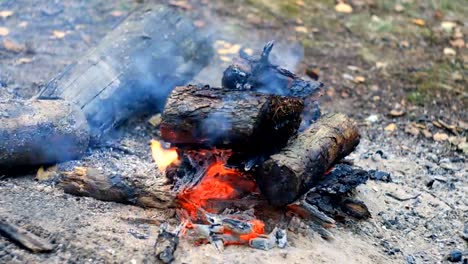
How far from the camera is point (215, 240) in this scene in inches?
127

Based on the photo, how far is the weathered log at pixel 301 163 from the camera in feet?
11.1

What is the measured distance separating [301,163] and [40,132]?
168 centimetres

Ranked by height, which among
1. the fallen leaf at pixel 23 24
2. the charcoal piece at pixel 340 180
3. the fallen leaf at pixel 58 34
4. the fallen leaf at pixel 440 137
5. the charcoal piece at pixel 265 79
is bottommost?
the fallen leaf at pixel 440 137

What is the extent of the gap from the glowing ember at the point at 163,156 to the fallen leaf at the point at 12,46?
2.28 metres

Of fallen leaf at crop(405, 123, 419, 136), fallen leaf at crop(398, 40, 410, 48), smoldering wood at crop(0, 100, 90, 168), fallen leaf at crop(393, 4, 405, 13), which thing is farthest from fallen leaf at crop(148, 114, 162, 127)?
fallen leaf at crop(393, 4, 405, 13)

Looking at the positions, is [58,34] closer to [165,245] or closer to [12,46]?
[12,46]

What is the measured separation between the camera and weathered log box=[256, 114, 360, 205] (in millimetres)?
3371

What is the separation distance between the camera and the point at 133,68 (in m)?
4.73

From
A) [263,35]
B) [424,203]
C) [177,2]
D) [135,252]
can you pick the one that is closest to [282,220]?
[135,252]

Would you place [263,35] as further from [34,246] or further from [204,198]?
[34,246]

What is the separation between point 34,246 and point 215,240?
93cm

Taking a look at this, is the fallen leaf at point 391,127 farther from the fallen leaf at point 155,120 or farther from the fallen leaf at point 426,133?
the fallen leaf at point 155,120

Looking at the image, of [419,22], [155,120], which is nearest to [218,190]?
[155,120]

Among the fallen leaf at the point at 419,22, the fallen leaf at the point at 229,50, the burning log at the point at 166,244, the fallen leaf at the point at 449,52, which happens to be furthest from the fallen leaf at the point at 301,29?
the burning log at the point at 166,244
